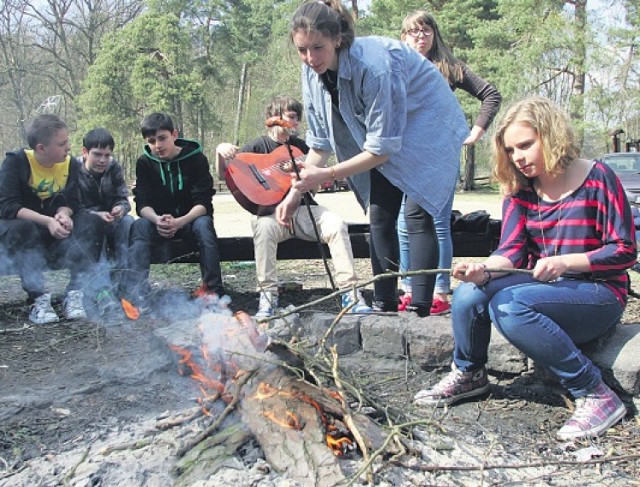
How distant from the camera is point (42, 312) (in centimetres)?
411

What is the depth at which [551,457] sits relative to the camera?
2213mm

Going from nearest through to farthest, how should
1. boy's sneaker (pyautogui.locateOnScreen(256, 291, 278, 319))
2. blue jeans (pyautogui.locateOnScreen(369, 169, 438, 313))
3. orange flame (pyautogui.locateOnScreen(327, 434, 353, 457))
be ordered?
1. orange flame (pyautogui.locateOnScreen(327, 434, 353, 457))
2. blue jeans (pyautogui.locateOnScreen(369, 169, 438, 313))
3. boy's sneaker (pyautogui.locateOnScreen(256, 291, 278, 319))

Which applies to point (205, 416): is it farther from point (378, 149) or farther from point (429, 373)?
point (378, 149)

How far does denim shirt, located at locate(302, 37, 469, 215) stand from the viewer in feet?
9.56

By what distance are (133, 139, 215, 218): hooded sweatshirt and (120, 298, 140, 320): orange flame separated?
0.72 meters

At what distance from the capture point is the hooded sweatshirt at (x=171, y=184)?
4566 millimetres

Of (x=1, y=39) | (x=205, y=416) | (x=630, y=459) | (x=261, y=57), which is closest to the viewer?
(x=630, y=459)

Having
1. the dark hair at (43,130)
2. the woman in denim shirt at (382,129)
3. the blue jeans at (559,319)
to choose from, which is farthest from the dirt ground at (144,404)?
the dark hair at (43,130)

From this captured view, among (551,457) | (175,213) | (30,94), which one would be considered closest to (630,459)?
(551,457)

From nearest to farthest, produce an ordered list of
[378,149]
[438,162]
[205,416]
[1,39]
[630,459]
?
[630,459] → [205,416] → [378,149] → [438,162] → [1,39]

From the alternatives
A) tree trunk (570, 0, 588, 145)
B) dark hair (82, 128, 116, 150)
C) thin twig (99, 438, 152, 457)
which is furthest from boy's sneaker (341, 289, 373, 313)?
tree trunk (570, 0, 588, 145)

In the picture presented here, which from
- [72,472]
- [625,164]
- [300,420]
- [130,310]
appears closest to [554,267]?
[300,420]

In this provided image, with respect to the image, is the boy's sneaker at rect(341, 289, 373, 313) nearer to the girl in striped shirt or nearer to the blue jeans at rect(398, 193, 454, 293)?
the blue jeans at rect(398, 193, 454, 293)

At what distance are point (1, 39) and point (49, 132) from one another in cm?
3154
